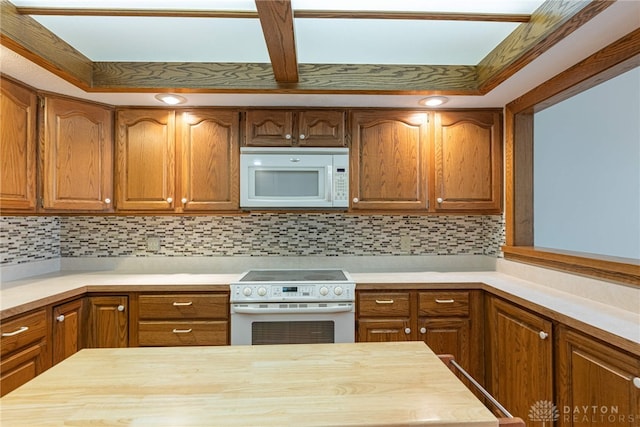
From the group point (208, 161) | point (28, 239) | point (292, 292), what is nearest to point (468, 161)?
point (292, 292)

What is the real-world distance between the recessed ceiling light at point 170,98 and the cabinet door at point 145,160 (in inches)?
4.1

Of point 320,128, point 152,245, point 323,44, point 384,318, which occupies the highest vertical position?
point 323,44

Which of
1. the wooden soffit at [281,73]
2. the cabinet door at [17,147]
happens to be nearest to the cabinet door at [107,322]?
the cabinet door at [17,147]

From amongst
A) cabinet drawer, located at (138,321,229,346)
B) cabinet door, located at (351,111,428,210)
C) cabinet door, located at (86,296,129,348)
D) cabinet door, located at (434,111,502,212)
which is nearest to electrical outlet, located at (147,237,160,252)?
cabinet door, located at (86,296,129,348)

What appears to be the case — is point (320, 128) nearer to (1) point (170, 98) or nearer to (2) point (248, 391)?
(1) point (170, 98)

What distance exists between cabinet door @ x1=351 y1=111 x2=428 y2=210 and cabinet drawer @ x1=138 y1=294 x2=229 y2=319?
1.16 meters

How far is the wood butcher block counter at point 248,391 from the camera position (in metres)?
0.65

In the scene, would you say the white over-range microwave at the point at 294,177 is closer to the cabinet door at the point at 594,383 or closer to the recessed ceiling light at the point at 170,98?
the recessed ceiling light at the point at 170,98

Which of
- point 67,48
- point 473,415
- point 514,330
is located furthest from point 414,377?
point 67,48

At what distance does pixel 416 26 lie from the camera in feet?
5.70

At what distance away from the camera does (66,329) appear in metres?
1.92

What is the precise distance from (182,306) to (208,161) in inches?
40.2

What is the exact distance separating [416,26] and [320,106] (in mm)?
879

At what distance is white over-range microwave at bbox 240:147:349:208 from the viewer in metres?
2.38
